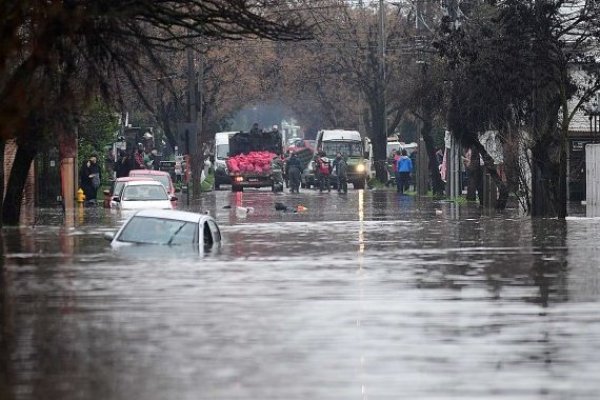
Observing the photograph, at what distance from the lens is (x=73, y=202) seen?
53375mm

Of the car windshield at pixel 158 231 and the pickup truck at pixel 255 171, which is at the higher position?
the pickup truck at pixel 255 171

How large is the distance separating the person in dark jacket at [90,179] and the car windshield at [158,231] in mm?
28421

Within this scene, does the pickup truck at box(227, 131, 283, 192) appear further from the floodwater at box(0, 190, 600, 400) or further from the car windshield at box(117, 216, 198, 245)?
the car windshield at box(117, 216, 198, 245)

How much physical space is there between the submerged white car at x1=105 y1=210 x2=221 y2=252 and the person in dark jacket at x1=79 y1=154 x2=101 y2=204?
93.0ft

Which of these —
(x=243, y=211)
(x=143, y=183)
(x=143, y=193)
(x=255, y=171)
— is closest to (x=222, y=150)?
(x=255, y=171)

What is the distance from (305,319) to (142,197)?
2574cm

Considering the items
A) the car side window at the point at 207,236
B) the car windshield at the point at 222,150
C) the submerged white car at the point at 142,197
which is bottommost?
the car side window at the point at 207,236

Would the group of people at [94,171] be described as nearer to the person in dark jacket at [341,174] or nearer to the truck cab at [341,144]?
the person in dark jacket at [341,174]

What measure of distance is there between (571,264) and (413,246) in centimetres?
538

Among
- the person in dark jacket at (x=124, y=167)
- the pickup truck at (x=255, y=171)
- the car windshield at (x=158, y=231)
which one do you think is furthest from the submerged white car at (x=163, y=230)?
the pickup truck at (x=255, y=171)

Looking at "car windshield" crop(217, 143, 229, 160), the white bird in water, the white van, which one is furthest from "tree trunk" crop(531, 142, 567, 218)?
"car windshield" crop(217, 143, 229, 160)

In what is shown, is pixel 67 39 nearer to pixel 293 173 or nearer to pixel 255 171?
pixel 293 173

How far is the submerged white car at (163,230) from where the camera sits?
27.0 metres

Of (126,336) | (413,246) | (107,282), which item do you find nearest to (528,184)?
(413,246)
